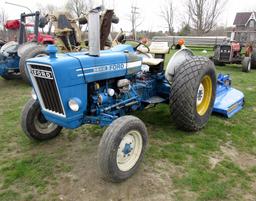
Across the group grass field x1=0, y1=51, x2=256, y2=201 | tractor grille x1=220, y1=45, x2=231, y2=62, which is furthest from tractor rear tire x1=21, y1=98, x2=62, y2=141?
tractor grille x1=220, y1=45, x2=231, y2=62

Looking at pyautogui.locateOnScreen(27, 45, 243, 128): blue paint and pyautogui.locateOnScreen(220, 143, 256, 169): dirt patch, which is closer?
pyautogui.locateOnScreen(27, 45, 243, 128): blue paint

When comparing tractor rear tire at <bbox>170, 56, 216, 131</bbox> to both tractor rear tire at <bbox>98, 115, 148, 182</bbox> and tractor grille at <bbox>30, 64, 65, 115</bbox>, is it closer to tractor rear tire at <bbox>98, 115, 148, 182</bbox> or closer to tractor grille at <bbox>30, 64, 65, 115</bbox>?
tractor rear tire at <bbox>98, 115, 148, 182</bbox>

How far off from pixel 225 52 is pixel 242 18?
32.9 m

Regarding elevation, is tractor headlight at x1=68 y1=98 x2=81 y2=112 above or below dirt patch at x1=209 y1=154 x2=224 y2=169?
above

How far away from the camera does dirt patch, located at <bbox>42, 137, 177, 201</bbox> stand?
258cm

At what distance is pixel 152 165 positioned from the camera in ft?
10.2

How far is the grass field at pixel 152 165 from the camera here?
2635mm

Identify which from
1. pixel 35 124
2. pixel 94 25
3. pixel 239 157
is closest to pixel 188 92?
pixel 239 157

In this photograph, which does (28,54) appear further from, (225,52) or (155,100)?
(225,52)

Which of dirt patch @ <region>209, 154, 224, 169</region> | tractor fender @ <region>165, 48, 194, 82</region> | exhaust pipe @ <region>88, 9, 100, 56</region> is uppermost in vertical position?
exhaust pipe @ <region>88, 9, 100, 56</region>

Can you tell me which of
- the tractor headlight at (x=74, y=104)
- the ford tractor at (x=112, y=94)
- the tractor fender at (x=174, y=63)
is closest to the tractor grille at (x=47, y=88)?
the ford tractor at (x=112, y=94)

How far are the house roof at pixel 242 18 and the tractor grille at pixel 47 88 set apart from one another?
41.1 metres

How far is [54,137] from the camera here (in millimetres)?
3842

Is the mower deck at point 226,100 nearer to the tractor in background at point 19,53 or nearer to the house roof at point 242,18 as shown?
the tractor in background at point 19,53
